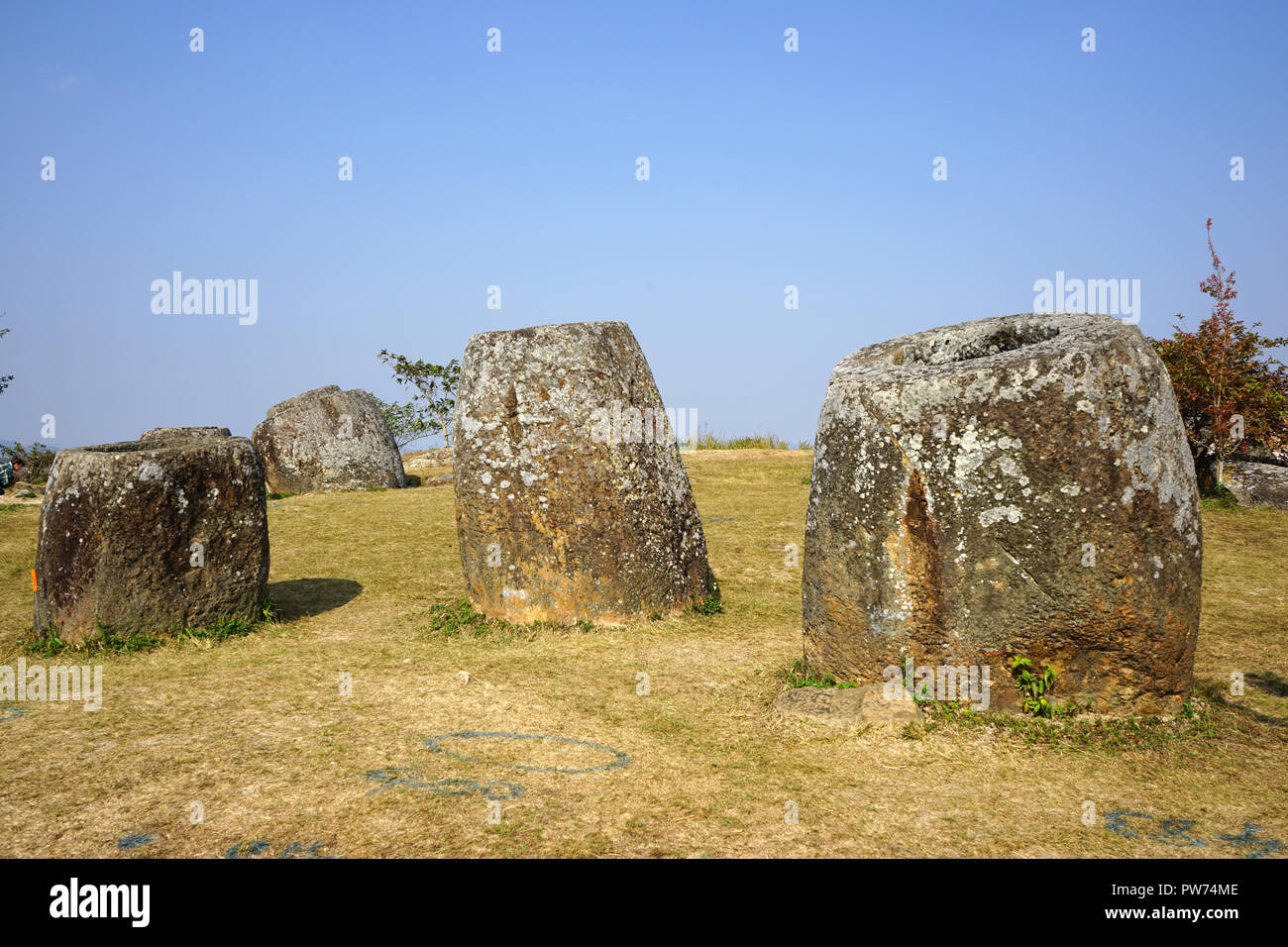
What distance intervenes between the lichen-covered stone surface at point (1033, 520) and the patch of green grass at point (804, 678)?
1.08 feet

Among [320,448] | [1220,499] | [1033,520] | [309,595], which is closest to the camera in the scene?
[1033,520]

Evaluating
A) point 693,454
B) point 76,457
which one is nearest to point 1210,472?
point 693,454

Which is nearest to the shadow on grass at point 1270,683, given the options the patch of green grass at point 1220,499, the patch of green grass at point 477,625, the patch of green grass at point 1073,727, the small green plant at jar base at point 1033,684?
the patch of green grass at point 1073,727

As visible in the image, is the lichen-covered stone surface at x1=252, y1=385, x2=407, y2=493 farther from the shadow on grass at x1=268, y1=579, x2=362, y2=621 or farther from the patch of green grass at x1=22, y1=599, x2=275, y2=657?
the patch of green grass at x1=22, y1=599, x2=275, y2=657

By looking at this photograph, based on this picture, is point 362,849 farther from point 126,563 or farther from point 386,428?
point 386,428

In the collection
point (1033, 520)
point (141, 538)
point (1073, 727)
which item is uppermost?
point (1033, 520)

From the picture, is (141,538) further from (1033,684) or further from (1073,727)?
(1073,727)

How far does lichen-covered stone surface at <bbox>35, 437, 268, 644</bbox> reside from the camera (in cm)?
742

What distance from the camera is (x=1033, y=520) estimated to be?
5.21 metres

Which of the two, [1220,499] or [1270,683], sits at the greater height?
[1220,499]

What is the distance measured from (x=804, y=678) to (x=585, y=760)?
1.77m

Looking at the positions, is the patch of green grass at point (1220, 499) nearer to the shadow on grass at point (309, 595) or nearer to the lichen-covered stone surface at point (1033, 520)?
the lichen-covered stone surface at point (1033, 520)

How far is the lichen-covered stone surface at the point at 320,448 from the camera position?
18.0 meters

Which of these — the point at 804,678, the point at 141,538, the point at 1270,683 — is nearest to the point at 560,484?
the point at 804,678
